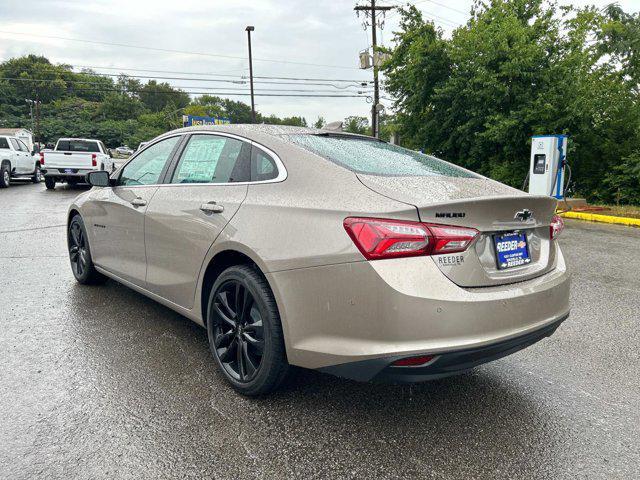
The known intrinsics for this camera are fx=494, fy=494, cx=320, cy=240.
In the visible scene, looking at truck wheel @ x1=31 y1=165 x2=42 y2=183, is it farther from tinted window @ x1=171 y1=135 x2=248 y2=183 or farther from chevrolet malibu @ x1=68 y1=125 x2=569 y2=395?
chevrolet malibu @ x1=68 y1=125 x2=569 y2=395

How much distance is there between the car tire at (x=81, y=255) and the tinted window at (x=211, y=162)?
1899 mm

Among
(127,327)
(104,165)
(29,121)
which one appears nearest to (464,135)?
(104,165)

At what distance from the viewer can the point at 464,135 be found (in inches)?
622

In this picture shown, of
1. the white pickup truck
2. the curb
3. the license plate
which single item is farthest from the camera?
the white pickup truck

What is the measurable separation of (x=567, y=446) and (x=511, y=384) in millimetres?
666

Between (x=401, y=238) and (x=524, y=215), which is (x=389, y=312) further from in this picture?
(x=524, y=215)

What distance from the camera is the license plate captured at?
251 cm

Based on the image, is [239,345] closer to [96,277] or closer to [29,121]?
[96,277]

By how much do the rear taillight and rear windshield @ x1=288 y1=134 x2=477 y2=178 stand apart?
53 centimetres

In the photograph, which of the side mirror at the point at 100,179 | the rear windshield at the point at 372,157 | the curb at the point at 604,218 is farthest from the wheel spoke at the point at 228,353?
the curb at the point at 604,218

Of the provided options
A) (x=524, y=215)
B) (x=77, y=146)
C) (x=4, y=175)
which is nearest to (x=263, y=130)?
(x=524, y=215)

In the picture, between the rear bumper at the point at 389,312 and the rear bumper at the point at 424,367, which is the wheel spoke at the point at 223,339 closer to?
the rear bumper at the point at 389,312

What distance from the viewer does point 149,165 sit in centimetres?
414

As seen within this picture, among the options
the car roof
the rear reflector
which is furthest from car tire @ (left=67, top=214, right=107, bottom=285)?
the rear reflector
